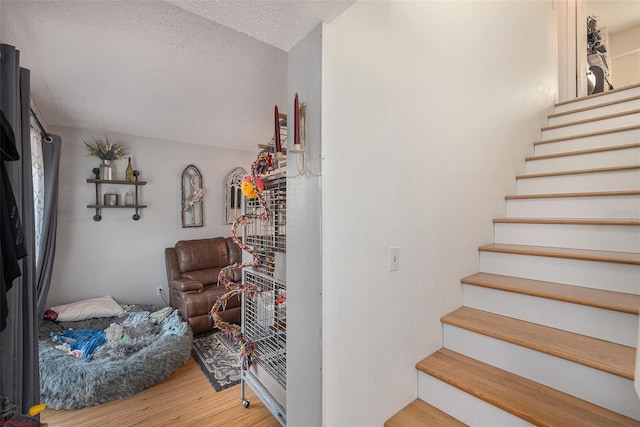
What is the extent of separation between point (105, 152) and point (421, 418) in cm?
420

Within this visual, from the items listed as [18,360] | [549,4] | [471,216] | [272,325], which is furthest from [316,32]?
[549,4]

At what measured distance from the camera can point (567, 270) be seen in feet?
5.21

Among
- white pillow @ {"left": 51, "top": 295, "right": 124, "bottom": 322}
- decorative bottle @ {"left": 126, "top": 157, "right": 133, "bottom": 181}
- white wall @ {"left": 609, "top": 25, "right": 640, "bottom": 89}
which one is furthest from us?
white wall @ {"left": 609, "top": 25, "right": 640, "bottom": 89}

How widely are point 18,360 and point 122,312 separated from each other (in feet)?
6.86

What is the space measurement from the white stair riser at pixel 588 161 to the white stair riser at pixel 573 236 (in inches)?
27.7

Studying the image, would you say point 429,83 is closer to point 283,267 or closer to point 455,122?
point 455,122

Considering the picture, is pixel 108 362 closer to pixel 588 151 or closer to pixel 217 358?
pixel 217 358

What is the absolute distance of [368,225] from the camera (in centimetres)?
126

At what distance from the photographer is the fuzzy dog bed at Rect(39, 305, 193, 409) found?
6.80 ft

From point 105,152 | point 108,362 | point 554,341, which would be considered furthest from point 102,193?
point 554,341

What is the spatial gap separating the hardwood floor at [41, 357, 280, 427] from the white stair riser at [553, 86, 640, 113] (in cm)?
390

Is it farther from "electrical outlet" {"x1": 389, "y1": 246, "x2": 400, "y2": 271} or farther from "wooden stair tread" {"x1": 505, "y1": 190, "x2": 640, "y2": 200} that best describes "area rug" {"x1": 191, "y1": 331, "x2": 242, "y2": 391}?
"wooden stair tread" {"x1": 505, "y1": 190, "x2": 640, "y2": 200}

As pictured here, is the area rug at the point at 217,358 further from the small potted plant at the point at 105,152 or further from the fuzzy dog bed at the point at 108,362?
the small potted plant at the point at 105,152

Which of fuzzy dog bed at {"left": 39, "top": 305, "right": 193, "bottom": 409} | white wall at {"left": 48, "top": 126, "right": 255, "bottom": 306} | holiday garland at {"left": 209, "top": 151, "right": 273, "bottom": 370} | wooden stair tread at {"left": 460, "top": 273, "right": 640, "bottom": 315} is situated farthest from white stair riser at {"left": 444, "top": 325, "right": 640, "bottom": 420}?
white wall at {"left": 48, "top": 126, "right": 255, "bottom": 306}
